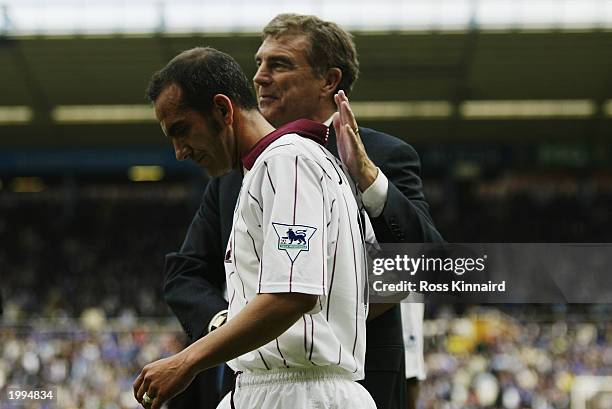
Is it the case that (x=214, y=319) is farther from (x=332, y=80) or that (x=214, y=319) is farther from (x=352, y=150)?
(x=332, y=80)

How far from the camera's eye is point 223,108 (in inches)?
93.5

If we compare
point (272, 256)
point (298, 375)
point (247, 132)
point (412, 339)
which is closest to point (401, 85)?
point (412, 339)

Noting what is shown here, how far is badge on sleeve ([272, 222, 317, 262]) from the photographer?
7.01 feet

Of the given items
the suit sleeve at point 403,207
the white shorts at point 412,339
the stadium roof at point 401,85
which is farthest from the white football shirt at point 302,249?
the stadium roof at point 401,85

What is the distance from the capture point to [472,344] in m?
12.8

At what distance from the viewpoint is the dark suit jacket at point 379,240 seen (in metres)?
2.91

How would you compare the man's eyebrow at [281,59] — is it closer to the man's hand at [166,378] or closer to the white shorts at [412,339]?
the man's hand at [166,378]

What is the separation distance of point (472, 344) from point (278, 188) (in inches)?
431

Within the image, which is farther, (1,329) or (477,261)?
(1,329)

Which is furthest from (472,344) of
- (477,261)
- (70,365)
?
(477,261)

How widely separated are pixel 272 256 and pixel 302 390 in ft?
1.03

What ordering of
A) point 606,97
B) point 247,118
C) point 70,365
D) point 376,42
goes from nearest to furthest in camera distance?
point 247,118 → point 70,365 → point 376,42 → point 606,97

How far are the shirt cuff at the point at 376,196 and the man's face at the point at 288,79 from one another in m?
0.55

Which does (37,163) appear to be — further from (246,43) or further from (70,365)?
(70,365)
